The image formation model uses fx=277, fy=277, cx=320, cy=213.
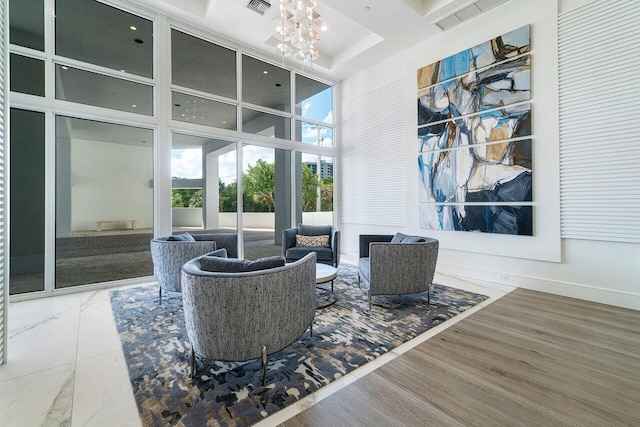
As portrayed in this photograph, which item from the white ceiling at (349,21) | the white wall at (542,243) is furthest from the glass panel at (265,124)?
the white wall at (542,243)

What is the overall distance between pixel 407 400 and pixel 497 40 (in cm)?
526

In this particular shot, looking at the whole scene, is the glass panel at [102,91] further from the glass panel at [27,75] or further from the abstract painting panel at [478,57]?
the abstract painting panel at [478,57]

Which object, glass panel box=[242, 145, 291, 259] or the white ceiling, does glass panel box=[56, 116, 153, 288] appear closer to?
glass panel box=[242, 145, 291, 259]

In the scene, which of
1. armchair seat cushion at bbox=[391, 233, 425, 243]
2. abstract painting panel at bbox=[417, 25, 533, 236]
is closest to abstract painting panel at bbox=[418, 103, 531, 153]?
abstract painting panel at bbox=[417, 25, 533, 236]

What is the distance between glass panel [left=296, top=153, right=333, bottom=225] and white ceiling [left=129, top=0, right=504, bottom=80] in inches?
94.3

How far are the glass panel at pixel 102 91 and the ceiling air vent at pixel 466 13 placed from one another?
5151mm

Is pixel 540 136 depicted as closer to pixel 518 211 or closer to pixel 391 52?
pixel 518 211

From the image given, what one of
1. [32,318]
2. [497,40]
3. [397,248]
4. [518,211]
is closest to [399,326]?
[397,248]

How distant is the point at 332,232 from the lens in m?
5.14

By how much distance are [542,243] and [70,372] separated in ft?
18.3

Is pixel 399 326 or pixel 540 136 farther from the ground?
pixel 540 136

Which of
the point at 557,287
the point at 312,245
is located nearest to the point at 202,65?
the point at 312,245

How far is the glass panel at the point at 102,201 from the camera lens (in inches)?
162

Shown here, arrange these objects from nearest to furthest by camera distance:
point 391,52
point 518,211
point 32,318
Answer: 1. point 32,318
2. point 518,211
3. point 391,52
